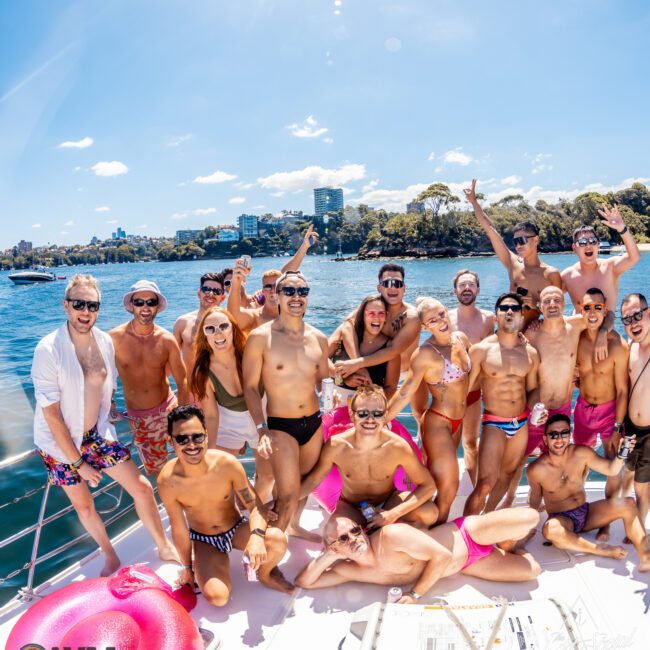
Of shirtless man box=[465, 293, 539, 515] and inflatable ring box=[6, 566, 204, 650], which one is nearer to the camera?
inflatable ring box=[6, 566, 204, 650]

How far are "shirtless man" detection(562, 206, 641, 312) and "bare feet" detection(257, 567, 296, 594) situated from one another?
3.14 m

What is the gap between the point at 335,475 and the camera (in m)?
3.36

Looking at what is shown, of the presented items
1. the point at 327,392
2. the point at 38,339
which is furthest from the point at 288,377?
the point at 38,339

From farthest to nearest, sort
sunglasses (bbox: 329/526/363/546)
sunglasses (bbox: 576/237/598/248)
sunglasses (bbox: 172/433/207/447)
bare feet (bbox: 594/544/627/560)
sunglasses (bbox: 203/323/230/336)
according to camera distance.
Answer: sunglasses (bbox: 576/237/598/248) < sunglasses (bbox: 203/323/230/336) < bare feet (bbox: 594/544/627/560) < sunglasses (bbox: 172/433/207/447) < sunglasses (bbox: 329/526/363/546)

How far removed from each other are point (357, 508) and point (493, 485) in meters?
1.06

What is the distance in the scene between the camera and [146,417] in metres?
3.85

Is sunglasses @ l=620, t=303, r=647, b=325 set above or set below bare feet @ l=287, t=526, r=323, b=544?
above

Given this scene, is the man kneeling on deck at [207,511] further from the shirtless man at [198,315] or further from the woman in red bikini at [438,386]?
the shirtless man at [198,315]

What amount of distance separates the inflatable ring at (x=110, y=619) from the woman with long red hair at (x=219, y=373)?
1.23 m

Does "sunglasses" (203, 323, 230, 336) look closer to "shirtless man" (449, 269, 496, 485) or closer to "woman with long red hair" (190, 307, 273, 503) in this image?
Answer: "woman with long red hair" (190, 307, 273, 503)

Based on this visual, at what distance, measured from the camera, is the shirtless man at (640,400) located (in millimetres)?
3141

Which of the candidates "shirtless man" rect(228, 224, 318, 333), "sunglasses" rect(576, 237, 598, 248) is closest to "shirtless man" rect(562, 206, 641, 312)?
"sunglasses" rect(576, 237, 598, 248)

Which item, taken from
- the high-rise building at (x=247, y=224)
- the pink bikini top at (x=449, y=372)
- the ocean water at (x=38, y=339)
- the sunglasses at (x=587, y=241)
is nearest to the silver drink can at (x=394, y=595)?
the pink bikini top at (x=449, y=372)

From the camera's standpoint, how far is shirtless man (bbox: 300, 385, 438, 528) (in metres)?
2.84
